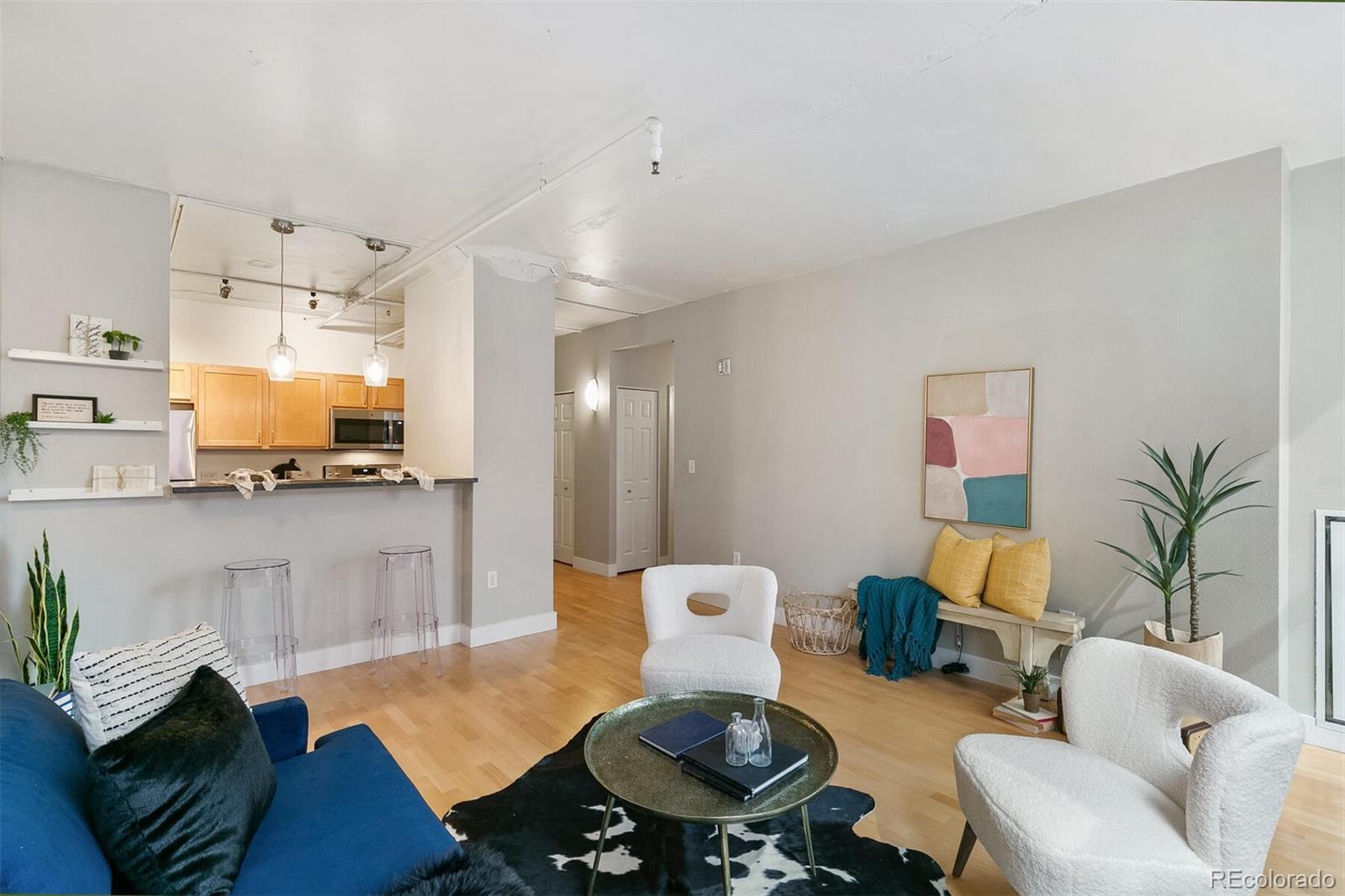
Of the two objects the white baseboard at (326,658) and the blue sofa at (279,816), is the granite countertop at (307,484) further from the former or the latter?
the blue sofa at (279,816)

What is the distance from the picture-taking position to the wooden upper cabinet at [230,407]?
5.84 metres

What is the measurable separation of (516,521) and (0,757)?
11.5 feet

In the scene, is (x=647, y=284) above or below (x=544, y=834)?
above

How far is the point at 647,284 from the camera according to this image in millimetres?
5320

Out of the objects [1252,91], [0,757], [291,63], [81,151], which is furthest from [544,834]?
[1252,91]

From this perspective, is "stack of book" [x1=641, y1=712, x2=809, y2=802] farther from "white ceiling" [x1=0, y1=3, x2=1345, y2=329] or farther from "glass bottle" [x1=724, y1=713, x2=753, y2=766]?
"white ceiling" [x1=0, y1=3, x2=1345, y2=329]

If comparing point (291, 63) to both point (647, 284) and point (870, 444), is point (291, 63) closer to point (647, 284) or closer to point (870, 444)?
point (647, 284)

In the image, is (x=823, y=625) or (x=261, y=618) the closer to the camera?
(x=261, y=618)

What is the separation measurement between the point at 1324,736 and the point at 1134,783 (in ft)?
6.77

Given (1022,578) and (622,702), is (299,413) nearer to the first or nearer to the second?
(622,702)

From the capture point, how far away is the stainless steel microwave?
6500mm

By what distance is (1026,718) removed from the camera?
10.5 feet

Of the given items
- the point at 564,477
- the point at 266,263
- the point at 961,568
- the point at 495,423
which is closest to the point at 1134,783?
the point at 961,568

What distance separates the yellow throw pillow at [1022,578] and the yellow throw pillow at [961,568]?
66 millimetres
